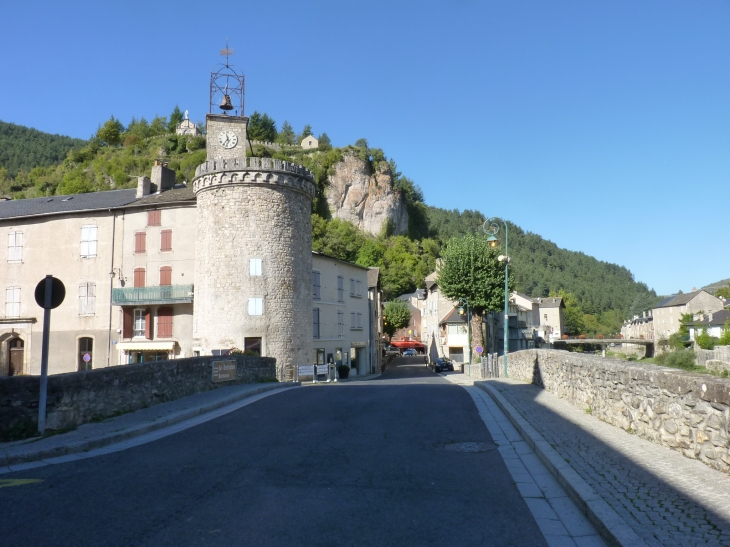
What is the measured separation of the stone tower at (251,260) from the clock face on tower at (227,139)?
4.50 m

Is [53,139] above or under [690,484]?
above

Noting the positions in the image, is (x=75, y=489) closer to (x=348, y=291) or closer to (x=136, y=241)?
(x=136, y=241)

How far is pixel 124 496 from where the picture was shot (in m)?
5.96

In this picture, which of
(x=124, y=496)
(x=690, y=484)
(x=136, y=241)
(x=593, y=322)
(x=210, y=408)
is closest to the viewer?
(x=690, y=484)

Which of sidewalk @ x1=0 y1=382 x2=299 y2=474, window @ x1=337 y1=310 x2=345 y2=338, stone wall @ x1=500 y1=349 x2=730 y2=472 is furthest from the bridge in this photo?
sidewalk @ x1=0 y1=382 x2=299 y2=474

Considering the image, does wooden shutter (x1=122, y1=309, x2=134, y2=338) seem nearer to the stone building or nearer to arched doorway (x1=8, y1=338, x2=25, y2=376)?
the stone building

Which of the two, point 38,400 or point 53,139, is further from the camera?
point 53,139

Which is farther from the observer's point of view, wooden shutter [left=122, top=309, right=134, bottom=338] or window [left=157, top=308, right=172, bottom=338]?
wooden shutter [left=122, top=309, right=134, bottom=338]

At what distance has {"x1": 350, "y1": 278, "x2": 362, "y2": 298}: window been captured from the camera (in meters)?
44.0

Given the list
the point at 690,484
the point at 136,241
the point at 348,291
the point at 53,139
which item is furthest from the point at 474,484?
the point at 53,139

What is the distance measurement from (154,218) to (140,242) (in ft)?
5.37

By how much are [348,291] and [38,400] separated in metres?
34.6

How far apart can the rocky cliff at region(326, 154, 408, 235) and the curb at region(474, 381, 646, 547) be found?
101 meters

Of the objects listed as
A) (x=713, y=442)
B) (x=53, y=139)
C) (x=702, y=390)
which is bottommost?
(x=713, y=442)
